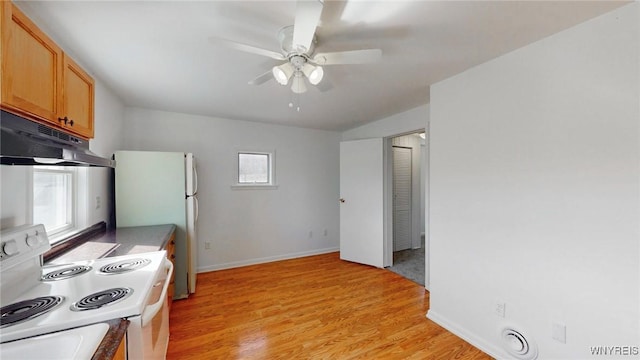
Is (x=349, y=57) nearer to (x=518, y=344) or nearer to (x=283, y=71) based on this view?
(x=283, y=71)

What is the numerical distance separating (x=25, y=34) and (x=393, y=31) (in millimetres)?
1796

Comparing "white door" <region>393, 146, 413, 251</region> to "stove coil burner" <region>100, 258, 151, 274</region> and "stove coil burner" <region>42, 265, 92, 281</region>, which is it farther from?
"stove coil burner" <region>42, 265, 92, 281</region>

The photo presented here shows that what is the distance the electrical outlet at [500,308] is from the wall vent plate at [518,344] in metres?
0.10

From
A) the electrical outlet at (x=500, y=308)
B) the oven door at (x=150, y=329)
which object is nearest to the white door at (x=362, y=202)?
the electrical outlet at (x=500, y=308)

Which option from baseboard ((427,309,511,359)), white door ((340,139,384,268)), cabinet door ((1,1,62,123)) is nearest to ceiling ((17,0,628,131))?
cabinet door ((1,1,62,123))

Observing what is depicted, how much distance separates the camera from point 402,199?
4.43m

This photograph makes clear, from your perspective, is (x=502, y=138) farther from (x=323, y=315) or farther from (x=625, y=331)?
(x=323, y=315)

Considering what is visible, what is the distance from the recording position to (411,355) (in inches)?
73.0

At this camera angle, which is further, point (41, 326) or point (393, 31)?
point (393, 31)

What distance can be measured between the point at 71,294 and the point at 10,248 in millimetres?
334

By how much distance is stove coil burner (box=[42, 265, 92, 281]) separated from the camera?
4.18 ft

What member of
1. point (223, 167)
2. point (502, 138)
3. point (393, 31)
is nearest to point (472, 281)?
point (502, 138)

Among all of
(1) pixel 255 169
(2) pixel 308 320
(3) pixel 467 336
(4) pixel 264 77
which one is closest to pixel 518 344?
(3) pixel 467 336

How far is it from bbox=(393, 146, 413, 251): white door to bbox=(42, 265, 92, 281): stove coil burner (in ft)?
12.9
